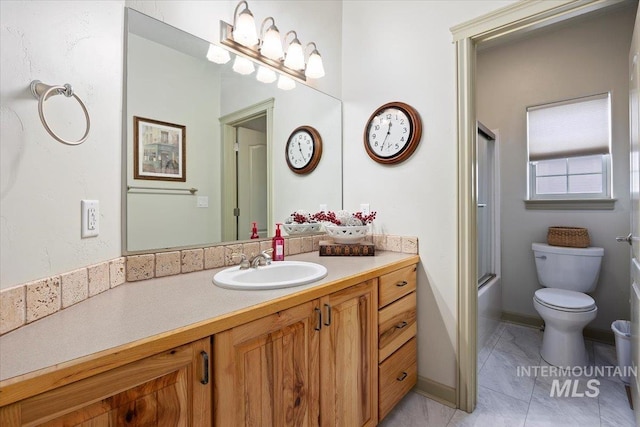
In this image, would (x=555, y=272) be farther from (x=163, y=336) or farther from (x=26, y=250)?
(x=26, y=250)

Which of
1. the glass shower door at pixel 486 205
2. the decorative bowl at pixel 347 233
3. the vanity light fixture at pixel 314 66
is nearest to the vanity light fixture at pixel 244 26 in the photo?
the vanity light fixture at pixel 314 66

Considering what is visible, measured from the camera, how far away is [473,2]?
5.45 feet

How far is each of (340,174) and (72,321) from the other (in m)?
1.69

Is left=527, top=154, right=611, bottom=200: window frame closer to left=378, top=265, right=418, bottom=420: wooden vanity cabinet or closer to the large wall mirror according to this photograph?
left=378, top=265, right=418, bottom=420: wooden vanity cabinet

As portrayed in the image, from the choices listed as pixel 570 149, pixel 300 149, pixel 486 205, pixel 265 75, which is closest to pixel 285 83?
pixel 265 75

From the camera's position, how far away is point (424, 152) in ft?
5.90

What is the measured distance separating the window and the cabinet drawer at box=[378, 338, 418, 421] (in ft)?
A: 6.56

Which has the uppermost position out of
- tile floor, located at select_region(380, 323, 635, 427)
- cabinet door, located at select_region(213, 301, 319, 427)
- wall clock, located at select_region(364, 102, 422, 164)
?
wall clock, located at select_region(364, 102, 422, 164)

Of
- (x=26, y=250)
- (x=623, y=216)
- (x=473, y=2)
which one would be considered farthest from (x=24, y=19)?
(x=623, y=216)

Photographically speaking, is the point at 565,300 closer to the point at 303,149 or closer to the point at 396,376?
the point at 396,376

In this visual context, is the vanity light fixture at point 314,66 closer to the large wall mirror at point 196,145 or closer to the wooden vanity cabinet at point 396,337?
the large wall mirror at point 196,145

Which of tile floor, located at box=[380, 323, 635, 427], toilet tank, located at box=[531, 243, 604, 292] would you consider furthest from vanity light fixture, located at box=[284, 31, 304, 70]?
toilet tank, located at box=[531, 243, 604, 292]

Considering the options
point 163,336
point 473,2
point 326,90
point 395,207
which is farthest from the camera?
point 326,90

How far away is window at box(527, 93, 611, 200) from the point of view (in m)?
2.48
